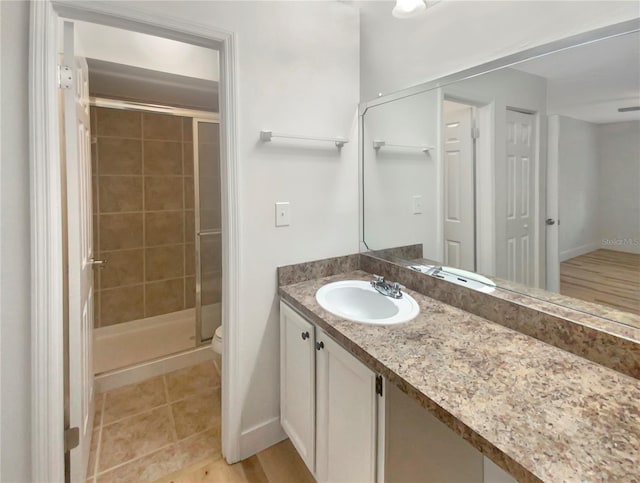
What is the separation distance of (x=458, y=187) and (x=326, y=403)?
3.58 ft

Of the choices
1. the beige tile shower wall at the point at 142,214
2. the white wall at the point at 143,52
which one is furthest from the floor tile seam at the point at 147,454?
the white wall at the point at 143,52

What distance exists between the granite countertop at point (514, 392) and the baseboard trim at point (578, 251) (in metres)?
0.32

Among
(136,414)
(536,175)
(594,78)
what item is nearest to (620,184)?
(536,175)

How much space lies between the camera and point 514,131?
122 centimetres

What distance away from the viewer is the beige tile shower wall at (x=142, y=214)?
8.90 feet

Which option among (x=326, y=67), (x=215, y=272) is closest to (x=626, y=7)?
(x=326, y=67)

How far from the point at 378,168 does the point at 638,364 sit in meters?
1.32

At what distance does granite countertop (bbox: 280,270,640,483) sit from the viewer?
60 cm

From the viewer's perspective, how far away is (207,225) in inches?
105

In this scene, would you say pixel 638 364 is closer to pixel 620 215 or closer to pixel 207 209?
pixel 620 215

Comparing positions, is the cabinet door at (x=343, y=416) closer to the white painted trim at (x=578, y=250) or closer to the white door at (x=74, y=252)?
the white painted trim at (x=578, y=250)

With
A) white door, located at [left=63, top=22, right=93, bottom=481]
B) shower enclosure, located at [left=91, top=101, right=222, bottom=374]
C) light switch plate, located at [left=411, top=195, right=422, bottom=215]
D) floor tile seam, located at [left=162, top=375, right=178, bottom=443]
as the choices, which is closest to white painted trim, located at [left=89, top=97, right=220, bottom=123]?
shower enclosure, located at [left=91, top=101, right=222, bottom=374]

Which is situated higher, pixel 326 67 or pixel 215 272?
pixel 326 67

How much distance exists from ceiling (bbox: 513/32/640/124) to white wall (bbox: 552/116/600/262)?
0.15 ft
